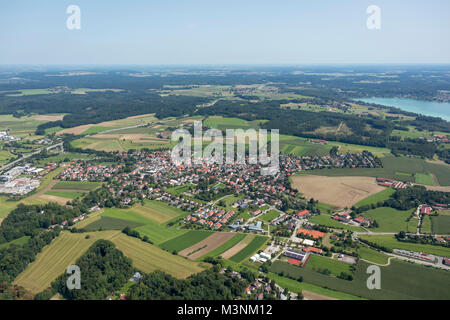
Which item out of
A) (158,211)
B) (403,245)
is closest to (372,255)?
(403,245)

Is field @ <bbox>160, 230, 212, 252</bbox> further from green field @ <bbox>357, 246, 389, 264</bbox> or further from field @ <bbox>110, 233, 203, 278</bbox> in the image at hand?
green field @ <bbox>357, 246, 389, 264</bbox>

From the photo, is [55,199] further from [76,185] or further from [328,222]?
[328,222]

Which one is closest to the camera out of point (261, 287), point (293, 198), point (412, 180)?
point (261, 287)

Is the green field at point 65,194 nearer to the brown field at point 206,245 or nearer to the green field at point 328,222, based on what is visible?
the brown field at point 206,245

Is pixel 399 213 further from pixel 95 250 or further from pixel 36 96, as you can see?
pixel 36 96

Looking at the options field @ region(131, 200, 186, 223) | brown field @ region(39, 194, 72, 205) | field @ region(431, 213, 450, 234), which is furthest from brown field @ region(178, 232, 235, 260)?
field @ region(431, 213, 450, 234)

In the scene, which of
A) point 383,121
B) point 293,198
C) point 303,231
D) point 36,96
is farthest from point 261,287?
point 36,96

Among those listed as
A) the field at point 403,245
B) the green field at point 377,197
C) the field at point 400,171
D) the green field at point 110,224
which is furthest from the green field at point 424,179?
the green field at point 110,224
